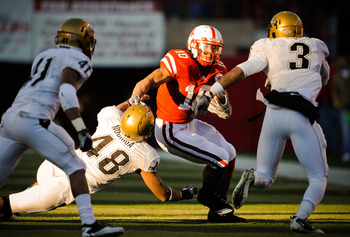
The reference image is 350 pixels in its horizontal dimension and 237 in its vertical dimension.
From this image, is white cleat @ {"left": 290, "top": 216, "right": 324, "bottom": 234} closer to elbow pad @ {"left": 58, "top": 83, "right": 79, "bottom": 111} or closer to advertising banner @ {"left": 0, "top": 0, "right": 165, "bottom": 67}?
elbow pad @ {"left": 58, "top": 83, "right": 79, "bottom": 111}

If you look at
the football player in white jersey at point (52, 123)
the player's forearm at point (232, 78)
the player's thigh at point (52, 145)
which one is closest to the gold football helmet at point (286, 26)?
the player's forearm at point (232, 78)

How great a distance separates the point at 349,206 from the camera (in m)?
6.38

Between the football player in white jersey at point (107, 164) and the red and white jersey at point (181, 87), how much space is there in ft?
2.28

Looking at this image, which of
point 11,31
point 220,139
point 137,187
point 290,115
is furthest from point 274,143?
point 11,31

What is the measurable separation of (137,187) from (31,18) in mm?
7111

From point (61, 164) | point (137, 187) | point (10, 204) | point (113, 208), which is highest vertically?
point (61, 164)

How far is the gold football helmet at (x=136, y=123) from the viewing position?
496 centimetres

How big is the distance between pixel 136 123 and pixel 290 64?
1294 millimetres

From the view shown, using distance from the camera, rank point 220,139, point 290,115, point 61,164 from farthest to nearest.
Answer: point 220,139 < point 290,115 < point 61,164

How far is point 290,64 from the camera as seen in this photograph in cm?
494

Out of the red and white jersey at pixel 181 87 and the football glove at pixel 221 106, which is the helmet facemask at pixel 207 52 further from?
the football glove at pixel 221 106

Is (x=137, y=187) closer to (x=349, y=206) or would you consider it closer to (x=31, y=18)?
(x=349, y=206)

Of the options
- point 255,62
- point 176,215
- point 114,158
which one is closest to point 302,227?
point 255,62

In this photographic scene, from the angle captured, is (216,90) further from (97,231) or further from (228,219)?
(97,231)
